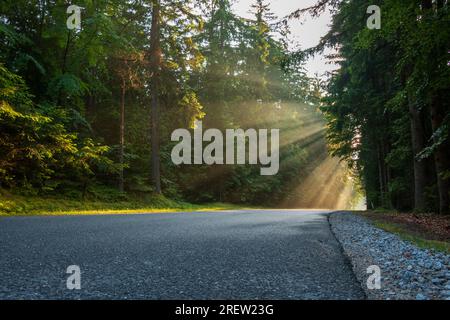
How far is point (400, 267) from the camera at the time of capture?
4.16 metres

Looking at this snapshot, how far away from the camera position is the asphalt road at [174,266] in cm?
333

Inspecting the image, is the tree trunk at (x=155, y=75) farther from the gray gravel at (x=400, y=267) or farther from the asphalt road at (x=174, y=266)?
the gray gravel at (x=400, y=267)

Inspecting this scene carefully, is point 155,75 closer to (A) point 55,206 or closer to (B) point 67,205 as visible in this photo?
(B) point 67,205

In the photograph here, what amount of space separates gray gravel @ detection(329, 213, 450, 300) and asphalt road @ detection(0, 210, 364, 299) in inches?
8.1

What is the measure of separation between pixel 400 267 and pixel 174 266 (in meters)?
2.65

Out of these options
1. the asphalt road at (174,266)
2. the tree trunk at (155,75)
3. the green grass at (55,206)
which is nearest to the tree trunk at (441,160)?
the asphalt road at (174,266)

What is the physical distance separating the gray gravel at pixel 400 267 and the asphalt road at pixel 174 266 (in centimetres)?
21

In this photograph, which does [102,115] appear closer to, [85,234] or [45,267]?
[85,234]

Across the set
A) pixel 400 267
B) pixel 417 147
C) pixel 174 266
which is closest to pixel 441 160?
pixel 417 147

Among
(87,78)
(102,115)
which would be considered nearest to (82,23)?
(87,78)

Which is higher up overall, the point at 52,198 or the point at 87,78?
the point at 87,78

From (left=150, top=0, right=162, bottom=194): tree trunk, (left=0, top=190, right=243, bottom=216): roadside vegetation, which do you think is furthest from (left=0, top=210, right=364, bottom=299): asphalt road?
(left=150, top=0, right=162, bottom=194): tree trunk

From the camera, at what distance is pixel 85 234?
7109 mm
